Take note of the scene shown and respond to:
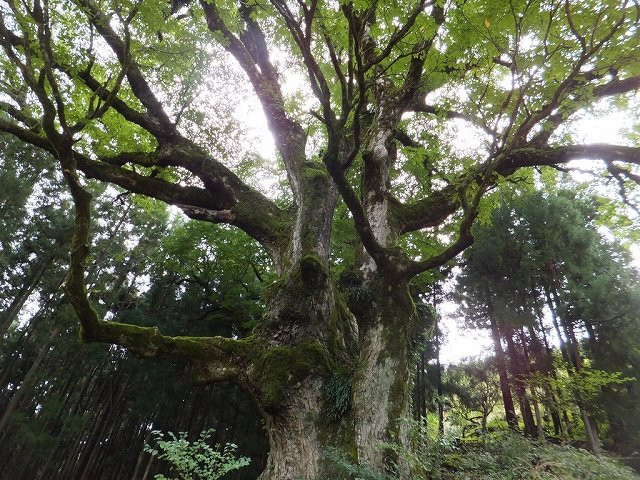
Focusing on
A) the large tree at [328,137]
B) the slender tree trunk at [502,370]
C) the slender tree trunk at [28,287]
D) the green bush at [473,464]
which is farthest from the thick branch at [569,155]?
the slender tree trunk at [28,287]

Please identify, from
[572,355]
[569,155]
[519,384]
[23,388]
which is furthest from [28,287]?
[572,355]

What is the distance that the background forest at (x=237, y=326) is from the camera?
32.8ft

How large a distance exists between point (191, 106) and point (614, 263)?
13.1 m

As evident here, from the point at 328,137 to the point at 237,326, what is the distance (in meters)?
8.84

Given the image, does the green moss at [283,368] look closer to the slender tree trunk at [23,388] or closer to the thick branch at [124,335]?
the thick branch at [124,335]

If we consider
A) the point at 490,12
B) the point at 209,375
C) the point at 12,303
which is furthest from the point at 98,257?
the point at 490,12

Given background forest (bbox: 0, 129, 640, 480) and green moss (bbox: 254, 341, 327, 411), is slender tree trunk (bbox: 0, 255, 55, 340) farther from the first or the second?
green moss (bbox: 254, 341, 327, 411)

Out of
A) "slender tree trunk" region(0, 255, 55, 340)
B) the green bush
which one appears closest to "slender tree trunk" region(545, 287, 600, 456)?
the green bush

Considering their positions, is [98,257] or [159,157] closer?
[159,157]

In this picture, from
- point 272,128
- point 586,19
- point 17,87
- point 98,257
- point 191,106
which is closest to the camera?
point 586,19

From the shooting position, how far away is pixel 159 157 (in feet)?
17.4

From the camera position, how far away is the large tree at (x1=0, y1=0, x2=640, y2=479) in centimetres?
319

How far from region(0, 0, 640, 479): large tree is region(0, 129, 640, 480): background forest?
3267mm

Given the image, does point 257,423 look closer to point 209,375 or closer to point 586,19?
point 209,375
